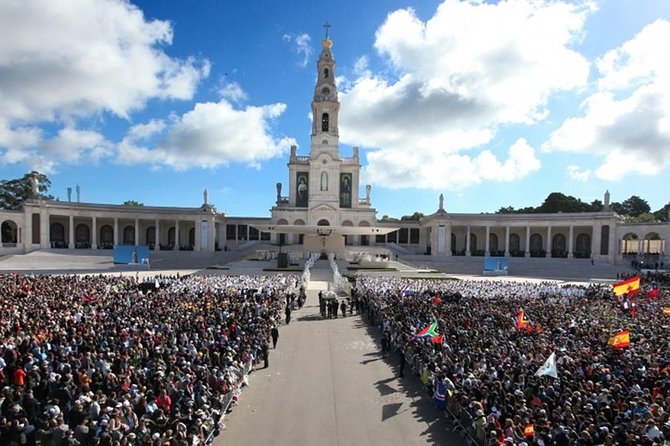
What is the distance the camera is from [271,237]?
68.1 metres

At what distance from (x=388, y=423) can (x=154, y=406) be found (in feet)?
18.0

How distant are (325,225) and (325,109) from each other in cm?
2076

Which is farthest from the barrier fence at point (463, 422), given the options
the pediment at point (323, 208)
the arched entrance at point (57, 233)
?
the arched entrance at point (57, 233)

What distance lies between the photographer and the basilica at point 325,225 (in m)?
53.2

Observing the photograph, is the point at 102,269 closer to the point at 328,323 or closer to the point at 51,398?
the point at 328,323

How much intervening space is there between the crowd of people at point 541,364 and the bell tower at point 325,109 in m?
50.7

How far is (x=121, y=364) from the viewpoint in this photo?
1105 cm

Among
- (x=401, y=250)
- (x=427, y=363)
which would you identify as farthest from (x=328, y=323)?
(x=401, y=250)

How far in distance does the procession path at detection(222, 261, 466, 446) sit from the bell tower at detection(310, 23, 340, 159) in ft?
183

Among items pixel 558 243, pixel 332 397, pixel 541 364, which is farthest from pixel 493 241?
pixel 332 397

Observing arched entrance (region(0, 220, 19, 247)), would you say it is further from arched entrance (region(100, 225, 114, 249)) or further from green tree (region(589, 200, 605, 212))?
green tree (region(589, 200, 605, 212))

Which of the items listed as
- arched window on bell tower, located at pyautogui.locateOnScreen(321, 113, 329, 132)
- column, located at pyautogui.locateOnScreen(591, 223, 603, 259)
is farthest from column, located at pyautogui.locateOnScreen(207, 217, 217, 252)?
column, located at pyautogui.locateOnScreen(591, 223, 603, 259)

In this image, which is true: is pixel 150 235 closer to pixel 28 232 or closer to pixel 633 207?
pixel 28 232

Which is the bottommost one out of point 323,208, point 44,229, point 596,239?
point 596,239
